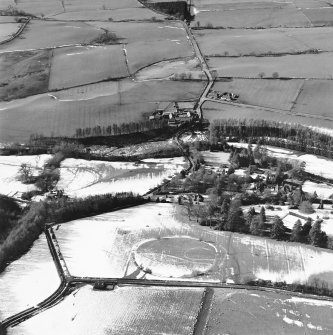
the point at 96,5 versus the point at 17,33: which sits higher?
the point at 96,5

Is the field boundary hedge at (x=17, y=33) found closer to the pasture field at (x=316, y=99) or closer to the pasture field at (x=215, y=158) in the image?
the pasture field at (x=316, y=99)

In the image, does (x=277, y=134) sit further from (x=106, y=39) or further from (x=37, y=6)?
(x=37, y=6)

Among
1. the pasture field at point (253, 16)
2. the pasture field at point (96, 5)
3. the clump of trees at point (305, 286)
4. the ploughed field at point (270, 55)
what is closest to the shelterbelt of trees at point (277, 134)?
the ploughed field at point (270, 55)

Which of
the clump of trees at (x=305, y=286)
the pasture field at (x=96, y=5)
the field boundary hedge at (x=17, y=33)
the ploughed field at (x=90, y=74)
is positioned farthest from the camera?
the pasture field at (x=96, y=5)

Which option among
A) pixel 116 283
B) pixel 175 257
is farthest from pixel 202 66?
pixel 116 283

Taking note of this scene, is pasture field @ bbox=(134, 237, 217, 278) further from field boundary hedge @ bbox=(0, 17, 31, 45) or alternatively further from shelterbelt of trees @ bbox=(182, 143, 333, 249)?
field boundary hedge @ bbox=(0, 17, 31, 45)

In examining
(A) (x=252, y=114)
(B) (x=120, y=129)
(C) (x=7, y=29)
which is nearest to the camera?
(B) (x=120, y=129)

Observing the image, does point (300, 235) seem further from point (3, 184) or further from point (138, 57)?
point (138, 57)
